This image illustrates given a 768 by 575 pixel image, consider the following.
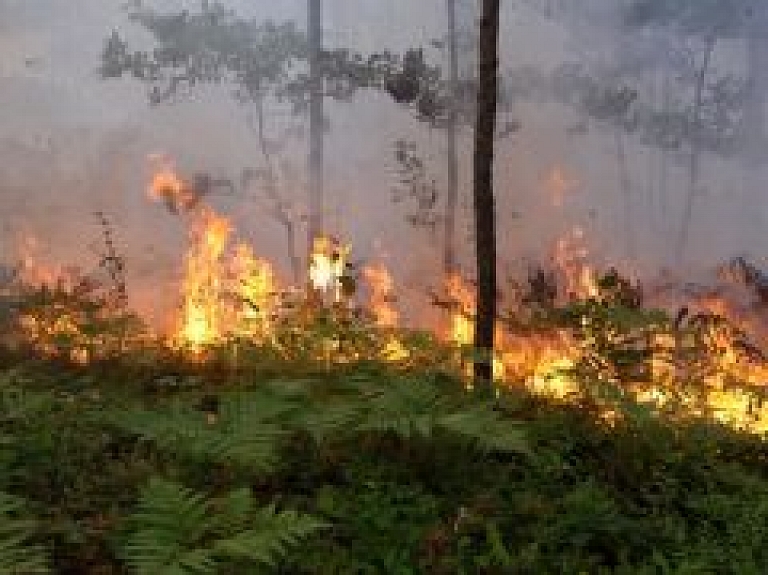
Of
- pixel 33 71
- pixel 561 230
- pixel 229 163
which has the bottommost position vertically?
pixel 561 230

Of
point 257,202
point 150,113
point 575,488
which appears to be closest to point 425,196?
point 257,202

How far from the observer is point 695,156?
99.5 feet

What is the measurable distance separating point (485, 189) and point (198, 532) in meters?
5.42

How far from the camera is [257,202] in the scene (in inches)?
880

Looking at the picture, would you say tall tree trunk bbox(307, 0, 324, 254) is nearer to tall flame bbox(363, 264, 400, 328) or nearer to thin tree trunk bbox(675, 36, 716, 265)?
tall flame bbox(363, 264, 400, 328)

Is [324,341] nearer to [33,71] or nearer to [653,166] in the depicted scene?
[33,71]

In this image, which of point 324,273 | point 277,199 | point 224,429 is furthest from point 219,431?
point 277,199

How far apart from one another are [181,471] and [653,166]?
89.7ft

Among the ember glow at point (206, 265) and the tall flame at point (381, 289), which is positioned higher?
the ember glow at point (206, 265)

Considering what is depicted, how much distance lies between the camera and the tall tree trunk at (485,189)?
8523 mm

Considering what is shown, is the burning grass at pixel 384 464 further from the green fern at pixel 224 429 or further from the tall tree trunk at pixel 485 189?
the tall tree trunk at pixel 485 189

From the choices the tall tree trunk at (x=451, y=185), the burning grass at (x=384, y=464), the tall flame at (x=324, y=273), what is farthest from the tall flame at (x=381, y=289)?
the burning grass at (x=384, y=464)

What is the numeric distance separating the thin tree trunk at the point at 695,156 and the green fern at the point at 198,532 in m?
27.1

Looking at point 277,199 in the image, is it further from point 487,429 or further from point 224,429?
point 487,429
